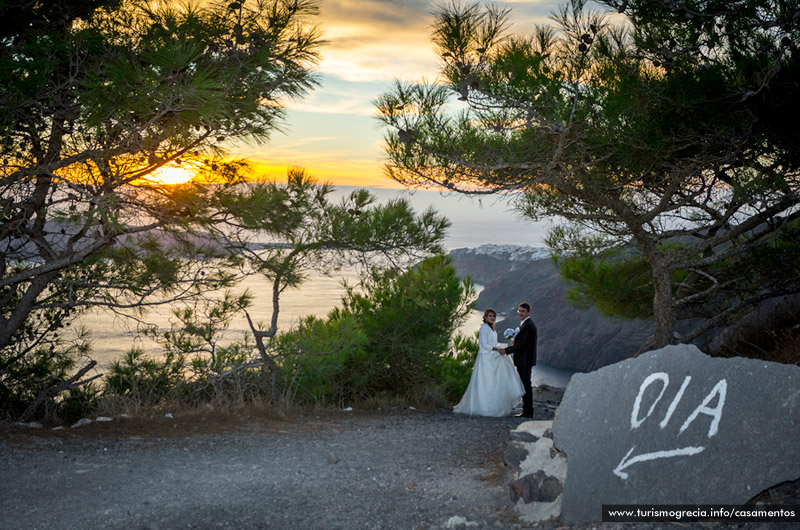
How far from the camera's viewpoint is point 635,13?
5902 millimetres

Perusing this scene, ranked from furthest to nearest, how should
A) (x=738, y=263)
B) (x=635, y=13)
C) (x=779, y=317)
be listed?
(x=779, y=317)
(x=738, y=263)
(x=635, y=13)

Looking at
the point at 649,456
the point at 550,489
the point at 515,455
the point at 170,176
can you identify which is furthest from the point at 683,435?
the point at 170,176

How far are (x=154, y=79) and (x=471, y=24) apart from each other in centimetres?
266

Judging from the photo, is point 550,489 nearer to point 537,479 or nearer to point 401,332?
point 537,479

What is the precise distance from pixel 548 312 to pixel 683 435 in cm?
2040

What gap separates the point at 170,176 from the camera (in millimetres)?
5281

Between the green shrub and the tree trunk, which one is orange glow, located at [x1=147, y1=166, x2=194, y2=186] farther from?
the tree trunk

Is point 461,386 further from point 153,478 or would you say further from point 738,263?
point 153,478

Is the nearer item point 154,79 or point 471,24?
point 154,79

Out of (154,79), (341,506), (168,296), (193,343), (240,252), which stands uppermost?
(154,79)

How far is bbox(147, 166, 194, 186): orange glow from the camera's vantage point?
16.6 feet

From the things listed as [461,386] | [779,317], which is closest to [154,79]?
[461,386]

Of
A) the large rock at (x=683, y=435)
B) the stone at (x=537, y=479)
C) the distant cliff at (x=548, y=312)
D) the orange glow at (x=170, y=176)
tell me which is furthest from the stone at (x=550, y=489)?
the distant cliff at (x=548, y=312)

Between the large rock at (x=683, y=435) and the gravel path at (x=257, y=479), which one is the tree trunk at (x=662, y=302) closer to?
the gravel path at (x=257, y=479)
